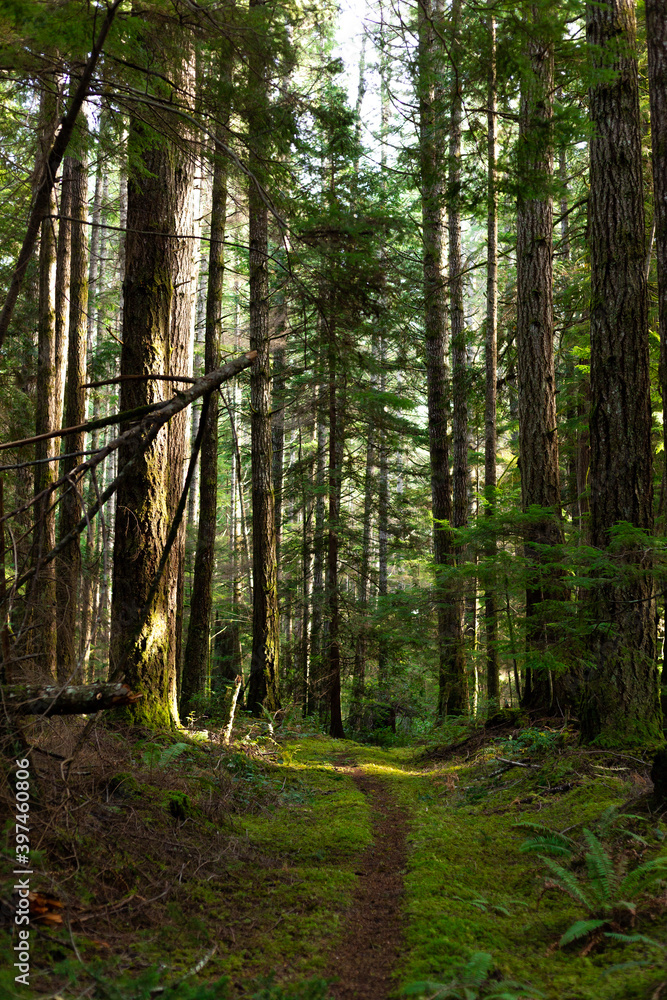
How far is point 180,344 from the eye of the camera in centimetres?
779

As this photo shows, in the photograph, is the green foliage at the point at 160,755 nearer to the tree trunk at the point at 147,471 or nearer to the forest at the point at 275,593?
the forest at the point at 275,593

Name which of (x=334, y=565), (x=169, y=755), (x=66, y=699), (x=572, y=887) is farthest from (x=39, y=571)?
(x=334, y=565)

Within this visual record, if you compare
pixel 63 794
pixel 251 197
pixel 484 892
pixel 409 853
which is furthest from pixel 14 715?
pixel 251 197

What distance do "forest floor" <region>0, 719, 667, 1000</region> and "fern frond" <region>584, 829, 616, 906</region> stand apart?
0.01m

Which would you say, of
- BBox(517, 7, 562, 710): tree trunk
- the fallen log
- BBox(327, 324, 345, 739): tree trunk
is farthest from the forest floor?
BBox(327, 324, 345, 739): tree trunk

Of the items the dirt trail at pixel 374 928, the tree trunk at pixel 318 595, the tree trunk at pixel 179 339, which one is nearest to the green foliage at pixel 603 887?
the dirt trail at pixel 374 928

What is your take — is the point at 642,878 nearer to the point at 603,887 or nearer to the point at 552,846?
the point at 603,887

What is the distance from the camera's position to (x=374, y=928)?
139 inches

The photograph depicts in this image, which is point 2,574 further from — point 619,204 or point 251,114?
point 619,204

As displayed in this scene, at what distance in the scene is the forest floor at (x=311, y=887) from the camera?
2.68 metres

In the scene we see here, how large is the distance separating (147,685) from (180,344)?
4164 millimetres

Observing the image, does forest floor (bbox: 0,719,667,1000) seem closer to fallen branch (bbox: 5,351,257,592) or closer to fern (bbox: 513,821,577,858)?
fern (bbox: 513,821,577,858)

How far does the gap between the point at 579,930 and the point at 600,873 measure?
0.56 metres

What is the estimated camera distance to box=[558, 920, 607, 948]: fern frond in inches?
117
